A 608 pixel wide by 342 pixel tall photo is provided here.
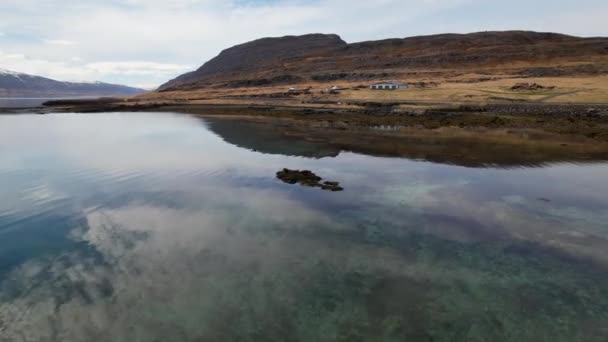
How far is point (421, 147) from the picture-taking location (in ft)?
104

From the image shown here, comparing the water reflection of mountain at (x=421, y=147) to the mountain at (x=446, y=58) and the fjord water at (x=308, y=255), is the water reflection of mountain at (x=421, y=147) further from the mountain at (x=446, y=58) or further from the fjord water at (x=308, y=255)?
the mountain at (x=446, y=58)

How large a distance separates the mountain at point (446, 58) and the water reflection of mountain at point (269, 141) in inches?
2550

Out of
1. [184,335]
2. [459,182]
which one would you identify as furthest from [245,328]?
[459,182]

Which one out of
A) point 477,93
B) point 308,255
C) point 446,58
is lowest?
point 308,255

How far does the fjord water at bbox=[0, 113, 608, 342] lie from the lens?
9461mm

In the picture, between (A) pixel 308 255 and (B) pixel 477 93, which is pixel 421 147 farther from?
(B) pixel 477 93

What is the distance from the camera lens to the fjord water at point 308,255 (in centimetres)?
946

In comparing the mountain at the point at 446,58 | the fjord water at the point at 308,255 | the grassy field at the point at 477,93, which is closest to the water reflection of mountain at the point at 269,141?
the fjord water at the point at 308,255

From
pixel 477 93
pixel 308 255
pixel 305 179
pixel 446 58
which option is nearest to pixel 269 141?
pixel 305 179

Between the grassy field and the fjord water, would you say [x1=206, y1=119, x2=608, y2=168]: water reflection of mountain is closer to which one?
the fjord water

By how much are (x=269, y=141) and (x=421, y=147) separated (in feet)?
48.7

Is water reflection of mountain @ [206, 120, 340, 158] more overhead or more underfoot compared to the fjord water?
more overhead

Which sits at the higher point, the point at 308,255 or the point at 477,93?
the point at 477,93

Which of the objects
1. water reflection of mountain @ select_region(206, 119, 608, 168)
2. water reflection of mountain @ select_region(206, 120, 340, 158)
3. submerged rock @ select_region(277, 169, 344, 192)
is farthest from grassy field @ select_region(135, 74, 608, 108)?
submerged rock @ select_region(277, 169, 344, 192)
